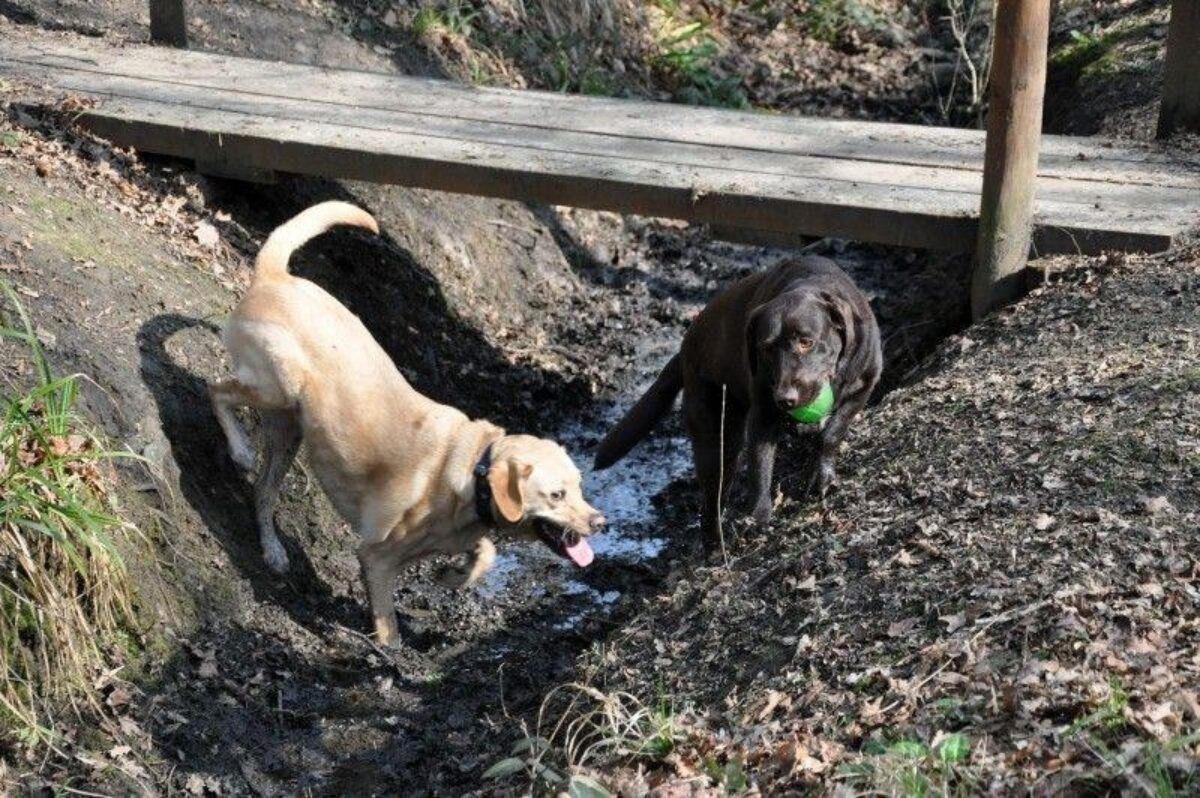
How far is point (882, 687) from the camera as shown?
4711 millimetres

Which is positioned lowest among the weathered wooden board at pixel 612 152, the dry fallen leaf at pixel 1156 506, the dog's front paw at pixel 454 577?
the dog's front paw at pixel 454 577

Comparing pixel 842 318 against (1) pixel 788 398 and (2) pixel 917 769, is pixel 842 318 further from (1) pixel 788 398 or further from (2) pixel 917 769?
(2) pixel 917 769

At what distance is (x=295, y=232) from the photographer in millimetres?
7047

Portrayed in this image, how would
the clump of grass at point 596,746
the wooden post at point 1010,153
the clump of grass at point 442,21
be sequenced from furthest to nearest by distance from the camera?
the clump of grass at point 442,21, the wooden post at point 1010,153, the clump of grass at point 596,746

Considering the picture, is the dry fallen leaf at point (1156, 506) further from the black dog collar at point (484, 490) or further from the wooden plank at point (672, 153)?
the wooden plank at point (672, 153)

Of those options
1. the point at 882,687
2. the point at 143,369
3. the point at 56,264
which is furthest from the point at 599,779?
the point at 56,264

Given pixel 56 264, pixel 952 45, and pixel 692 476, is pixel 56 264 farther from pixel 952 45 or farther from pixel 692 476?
pixel 952 45

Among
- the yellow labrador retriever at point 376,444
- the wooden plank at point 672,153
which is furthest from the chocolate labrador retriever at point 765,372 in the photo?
the wooden plank at point 672,153

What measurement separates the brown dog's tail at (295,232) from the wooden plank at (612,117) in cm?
217

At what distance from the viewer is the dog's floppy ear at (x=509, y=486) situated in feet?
20.7

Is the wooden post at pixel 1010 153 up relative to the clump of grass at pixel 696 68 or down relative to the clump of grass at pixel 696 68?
up

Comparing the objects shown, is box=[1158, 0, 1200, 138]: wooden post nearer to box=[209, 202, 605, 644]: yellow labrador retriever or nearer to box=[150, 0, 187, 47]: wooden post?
box=[209, 202, 605, 644]: yellow labrador retriever

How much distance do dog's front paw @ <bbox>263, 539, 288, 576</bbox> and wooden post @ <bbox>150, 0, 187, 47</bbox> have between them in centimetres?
477

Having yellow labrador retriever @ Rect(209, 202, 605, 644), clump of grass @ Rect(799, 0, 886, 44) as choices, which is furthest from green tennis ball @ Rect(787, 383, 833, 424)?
clump of grass @ Rect(799, 0, 886, 44)
